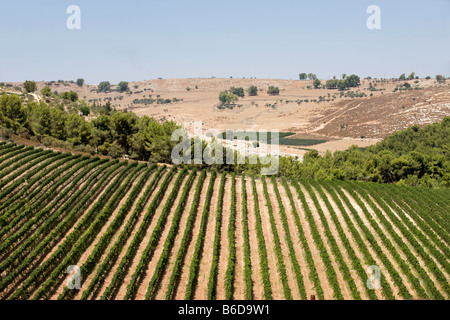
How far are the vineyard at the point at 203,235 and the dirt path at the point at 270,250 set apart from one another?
104 millimetres

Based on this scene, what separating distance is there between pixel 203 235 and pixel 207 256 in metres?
2.67

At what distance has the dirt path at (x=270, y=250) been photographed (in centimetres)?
2102

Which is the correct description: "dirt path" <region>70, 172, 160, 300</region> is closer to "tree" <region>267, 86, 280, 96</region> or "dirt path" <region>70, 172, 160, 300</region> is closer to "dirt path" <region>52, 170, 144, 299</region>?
"dirt path" <region>52, 170, 144, 299</region>

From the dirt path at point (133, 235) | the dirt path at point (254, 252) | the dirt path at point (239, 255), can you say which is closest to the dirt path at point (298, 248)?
the dirt path at point (254, 252)

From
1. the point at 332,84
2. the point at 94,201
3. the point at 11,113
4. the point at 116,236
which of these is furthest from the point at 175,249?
the point at 332,84

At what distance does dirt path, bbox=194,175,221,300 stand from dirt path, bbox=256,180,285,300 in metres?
4.36

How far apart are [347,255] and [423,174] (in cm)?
3238

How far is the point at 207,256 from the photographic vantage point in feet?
78.4

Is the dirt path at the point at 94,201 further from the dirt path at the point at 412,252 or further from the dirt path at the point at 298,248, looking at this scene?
the dirt path at the point at 412,252

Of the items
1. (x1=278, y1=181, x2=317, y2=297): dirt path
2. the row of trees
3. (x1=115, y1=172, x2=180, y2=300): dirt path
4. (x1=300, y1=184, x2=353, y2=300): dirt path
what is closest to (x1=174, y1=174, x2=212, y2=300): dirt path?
(x1=115, y1=172, x2=180, y2=300): dirt path

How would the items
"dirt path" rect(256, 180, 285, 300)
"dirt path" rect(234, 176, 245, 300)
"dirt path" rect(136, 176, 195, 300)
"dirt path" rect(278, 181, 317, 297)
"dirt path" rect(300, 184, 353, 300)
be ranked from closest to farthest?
1. "dirt path" rect(136, 176, 195, 300)
2. "dirt path" rect(234, 176, 245, 300)
3. "dirt path" rect(256, 180, 285, 300)
4. "dirt path" rect(300, 184, 353, 300)
5. "dirt path" rect(278, 181, 317, 297)

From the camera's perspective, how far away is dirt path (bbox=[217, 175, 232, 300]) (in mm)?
21094

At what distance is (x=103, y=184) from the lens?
3164 centimetres
